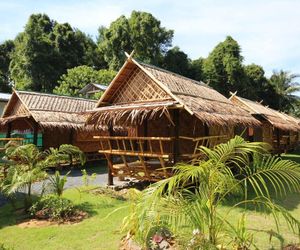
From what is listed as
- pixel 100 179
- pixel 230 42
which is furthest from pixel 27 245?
pixel 230 42

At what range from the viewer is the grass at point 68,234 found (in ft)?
17.9

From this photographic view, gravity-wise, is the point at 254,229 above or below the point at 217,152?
below

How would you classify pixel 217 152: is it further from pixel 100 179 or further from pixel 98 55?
pixel 98 55

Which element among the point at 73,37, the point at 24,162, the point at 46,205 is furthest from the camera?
the point at 73,37

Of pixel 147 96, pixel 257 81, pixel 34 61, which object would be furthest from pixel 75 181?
pixel 257 81

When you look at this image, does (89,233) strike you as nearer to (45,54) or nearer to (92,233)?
(92,233)

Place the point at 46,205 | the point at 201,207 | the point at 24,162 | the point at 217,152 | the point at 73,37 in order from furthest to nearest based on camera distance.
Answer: the point at 73,37 < the point at 24,162 < the point at 46,205 < the point at 217,152 < the point at 201,207

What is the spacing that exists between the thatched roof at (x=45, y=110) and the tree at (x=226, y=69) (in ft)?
68.8

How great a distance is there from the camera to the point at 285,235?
553 centimetres

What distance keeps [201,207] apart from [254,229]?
8.46 feet

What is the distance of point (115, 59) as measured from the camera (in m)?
33.0

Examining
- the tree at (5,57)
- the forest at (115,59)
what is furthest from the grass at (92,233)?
the tree at (5,57)

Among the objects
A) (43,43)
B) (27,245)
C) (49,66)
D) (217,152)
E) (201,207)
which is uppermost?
(43,43)

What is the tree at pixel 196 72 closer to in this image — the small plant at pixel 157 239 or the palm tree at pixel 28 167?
the palm tree at pixel 28 167
